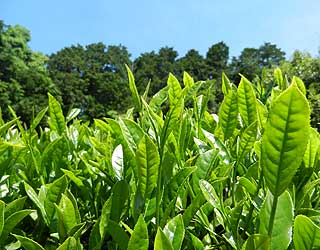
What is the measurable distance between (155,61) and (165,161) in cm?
4704

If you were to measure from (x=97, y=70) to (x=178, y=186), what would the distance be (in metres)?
44.3

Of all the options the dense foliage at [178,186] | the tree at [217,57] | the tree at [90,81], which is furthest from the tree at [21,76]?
the dense foliage at [178,186]

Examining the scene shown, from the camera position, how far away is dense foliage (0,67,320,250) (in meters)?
0.50

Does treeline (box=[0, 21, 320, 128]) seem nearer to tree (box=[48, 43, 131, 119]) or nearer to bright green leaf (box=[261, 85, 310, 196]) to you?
tree (box=[48, 43, 131, 119])

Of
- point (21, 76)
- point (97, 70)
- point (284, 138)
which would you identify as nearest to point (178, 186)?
point (284, 138)

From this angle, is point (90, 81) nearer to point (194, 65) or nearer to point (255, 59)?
point (194, 65)

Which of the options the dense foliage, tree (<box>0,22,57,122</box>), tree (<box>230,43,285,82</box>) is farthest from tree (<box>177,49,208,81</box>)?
the dense foliage

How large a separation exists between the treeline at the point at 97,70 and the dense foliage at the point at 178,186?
18.2 metres

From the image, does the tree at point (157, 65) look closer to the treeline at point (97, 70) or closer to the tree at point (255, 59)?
the treeline at point (97, 70)

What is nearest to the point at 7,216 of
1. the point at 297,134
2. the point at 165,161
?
the point at 165,161

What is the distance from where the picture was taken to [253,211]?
74cm

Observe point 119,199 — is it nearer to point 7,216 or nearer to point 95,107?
point 7,216

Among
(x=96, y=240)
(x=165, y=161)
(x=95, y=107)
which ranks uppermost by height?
(x=95, y=107)

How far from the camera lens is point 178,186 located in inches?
29.5
